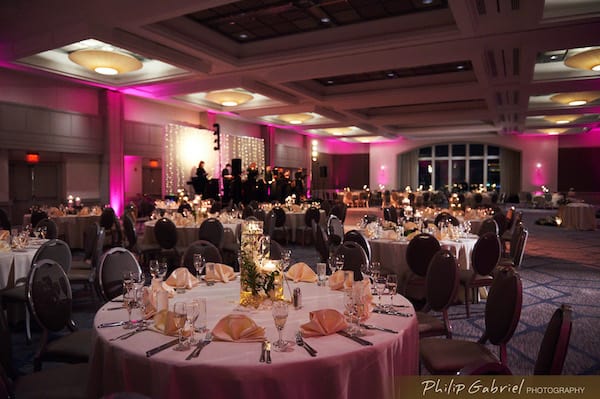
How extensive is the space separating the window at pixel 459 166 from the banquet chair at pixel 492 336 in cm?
2195

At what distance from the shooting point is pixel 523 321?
178 inches

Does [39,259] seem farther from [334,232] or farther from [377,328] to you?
[334,232]

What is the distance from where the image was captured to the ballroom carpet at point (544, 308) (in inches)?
142

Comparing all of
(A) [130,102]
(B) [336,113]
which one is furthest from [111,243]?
(B) [336,113]

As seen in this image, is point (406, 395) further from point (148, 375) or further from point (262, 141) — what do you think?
point (262, 141)

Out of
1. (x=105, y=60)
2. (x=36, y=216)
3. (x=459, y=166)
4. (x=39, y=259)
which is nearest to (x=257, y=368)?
(x=39, y=259)

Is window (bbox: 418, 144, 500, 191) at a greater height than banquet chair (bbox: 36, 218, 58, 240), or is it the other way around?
window (bbox: 418, 144, 500, 191)

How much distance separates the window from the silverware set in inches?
910

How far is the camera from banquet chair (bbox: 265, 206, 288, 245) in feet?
26.6

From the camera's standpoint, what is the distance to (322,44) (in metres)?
8.15

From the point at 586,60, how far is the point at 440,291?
8.13 m

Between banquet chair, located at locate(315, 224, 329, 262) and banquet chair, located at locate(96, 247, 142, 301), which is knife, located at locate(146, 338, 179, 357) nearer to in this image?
banquet chair, located at locate(96, 247, 142, 301)

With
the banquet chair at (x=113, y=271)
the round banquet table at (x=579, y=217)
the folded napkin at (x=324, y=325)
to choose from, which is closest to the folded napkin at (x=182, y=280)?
the banquet chair at (x=113, y=271)

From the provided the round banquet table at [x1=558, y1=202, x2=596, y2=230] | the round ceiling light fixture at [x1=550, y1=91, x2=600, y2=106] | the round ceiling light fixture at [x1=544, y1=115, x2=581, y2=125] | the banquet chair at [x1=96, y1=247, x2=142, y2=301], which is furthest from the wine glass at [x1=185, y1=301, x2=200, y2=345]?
the round ceiling light fixture at [x1=544, y1=115, x2=581, y2=125]
